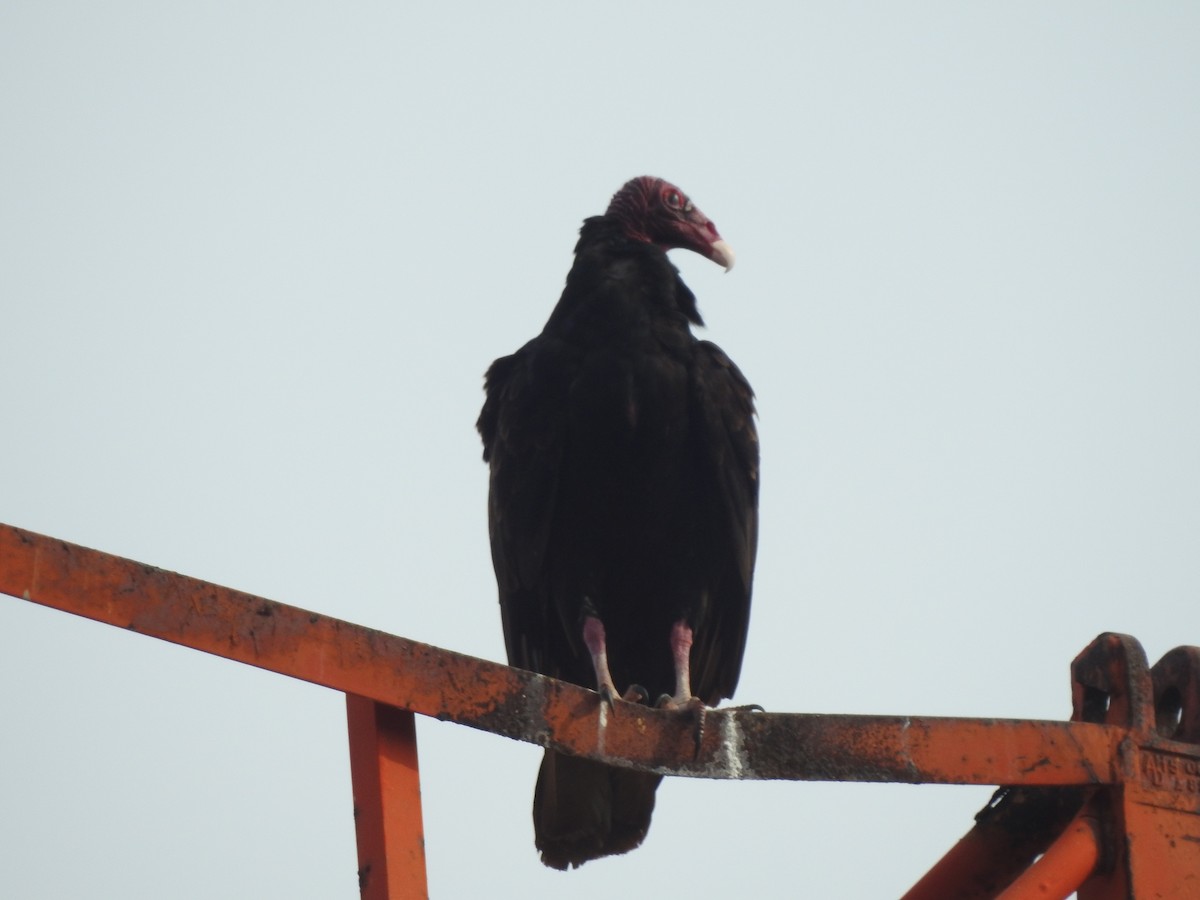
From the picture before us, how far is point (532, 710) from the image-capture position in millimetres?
2553

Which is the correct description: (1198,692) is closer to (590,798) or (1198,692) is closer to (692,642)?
(590,798)

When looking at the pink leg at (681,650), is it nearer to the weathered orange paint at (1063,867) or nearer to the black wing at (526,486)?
the black wing at (526,486)

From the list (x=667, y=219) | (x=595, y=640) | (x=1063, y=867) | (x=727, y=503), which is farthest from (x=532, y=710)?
(x=667, y=219)

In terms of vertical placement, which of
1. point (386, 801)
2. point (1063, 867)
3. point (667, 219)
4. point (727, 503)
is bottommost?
point (1063, 867)

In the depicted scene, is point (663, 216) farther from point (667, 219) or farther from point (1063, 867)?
point (1063, 867)

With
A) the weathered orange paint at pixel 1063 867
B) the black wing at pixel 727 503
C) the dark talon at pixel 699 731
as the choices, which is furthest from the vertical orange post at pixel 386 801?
the black wing at pixel 727 503

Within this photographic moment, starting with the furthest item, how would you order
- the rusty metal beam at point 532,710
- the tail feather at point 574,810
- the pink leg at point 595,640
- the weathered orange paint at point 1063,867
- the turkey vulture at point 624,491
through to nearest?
the turkey vulture at point 624,491
the pink leg at point 595,640
the tail feather at point 574,810
the weathered orange paint at point 1063,867
the rusty metal beam at point 532,710

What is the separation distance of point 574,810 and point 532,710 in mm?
1264

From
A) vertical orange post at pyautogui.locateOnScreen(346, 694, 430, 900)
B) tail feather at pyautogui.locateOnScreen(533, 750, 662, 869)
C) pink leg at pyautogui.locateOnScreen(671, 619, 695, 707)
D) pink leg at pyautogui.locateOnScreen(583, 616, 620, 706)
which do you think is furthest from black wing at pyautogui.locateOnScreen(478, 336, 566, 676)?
vertical orange post at pyautogui.locateOnScreen(346, 694, 430, 900)

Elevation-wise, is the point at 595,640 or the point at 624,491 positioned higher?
the point at 624,491

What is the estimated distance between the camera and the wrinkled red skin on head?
517 centimetres

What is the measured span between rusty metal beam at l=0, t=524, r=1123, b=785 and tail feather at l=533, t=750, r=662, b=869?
997 mm

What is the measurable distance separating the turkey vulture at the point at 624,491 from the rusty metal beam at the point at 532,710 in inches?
53.5

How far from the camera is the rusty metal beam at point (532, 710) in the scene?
2141 millimetres
